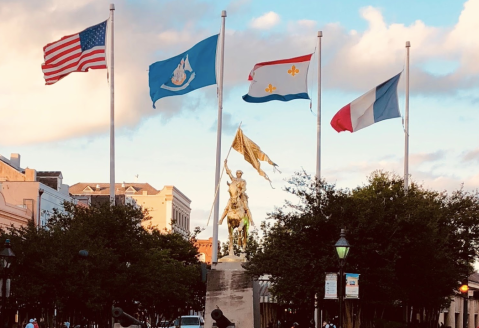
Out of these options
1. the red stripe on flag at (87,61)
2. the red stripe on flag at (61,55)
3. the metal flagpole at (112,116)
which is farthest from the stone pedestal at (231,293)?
the red stripe on flag at (61,55)

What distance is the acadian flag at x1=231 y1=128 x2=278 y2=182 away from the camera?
37.3m

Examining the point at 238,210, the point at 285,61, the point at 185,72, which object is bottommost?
the point at 238,210

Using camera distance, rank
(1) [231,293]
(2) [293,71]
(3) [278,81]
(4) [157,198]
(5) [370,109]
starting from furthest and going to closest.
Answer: (4) [157,198]
(5) [370,109]
(2) [293,71]
(3) [278,81]
(1) [231,293]

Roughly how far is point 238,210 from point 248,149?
105 inches

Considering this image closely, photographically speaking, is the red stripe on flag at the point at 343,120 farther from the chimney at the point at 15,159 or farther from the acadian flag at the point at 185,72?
the chimney at the point at 15,159

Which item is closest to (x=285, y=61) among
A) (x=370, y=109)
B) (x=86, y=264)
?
(x=370, y=109)

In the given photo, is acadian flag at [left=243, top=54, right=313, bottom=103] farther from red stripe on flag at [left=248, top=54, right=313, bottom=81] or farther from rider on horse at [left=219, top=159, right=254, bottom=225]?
rider on horse at [left=219, top=159, right=254, bottom=225]

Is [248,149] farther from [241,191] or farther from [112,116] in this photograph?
[112,116]

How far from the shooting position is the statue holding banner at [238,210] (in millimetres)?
35906

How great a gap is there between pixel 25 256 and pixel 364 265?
668 inches

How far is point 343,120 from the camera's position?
40.1m

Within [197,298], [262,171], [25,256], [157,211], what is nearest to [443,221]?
[262,171]

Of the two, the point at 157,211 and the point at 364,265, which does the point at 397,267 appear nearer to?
the point at 364,265

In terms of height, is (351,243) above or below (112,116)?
below
